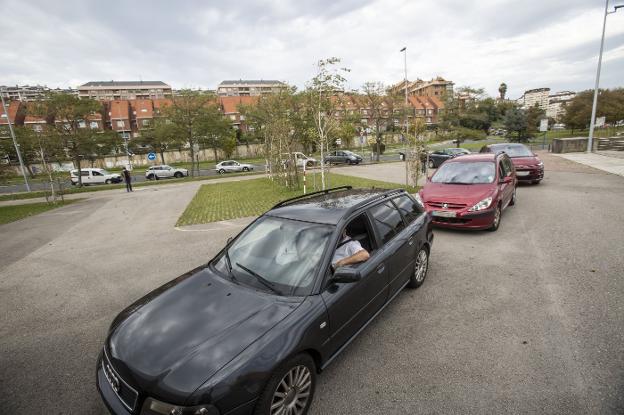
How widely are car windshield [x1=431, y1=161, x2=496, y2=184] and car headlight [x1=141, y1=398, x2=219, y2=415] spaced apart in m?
7.19

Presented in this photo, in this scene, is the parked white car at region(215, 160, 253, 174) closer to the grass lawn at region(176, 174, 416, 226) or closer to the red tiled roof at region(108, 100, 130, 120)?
the grass lawn at region(176, 174, 416, 226)

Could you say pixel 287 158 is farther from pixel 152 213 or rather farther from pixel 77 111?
pixel 77 111

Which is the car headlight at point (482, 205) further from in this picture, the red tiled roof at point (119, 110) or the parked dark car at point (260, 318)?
the red tiled roof at point (119, 110)

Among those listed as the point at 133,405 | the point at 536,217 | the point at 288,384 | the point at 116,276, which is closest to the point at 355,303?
the point at 288,384

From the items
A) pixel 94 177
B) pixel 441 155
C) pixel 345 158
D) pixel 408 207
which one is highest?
pixel 408 207

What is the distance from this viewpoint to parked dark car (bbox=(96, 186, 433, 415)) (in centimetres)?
208

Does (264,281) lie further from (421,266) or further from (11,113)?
(11,113)

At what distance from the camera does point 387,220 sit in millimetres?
3965

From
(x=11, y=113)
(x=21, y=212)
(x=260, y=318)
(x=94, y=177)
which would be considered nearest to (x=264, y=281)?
(x=260, y=318)

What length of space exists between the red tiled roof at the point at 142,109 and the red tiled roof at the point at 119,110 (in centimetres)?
127

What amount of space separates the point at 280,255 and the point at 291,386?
1200 mm

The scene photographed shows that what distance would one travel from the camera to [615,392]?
2.64 m

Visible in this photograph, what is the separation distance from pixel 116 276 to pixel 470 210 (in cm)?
743

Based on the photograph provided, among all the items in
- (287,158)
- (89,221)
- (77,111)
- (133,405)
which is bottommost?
(89,221)
